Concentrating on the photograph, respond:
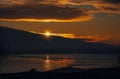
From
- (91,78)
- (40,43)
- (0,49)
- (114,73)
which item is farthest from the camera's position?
(40,43)

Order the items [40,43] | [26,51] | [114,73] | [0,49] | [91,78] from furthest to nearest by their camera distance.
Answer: [40,43] → [26,51] → [0,49] → [114,73] → [91,78]

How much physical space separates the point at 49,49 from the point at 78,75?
151171mm

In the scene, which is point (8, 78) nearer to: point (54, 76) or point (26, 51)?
point (54, 76)

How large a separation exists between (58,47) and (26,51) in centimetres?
1912

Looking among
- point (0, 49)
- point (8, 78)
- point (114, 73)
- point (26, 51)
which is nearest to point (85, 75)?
point (114, 73)

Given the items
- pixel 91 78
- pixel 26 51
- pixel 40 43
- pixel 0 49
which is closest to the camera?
pixel 91 78

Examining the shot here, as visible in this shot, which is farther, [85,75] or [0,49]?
[0,49]

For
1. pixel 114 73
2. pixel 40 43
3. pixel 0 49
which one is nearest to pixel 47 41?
pixel 40 43

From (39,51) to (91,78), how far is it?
15058cm

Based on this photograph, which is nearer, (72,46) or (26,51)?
(26,51)

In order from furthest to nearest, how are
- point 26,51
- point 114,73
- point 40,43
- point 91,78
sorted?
1. point 40,43
2. point 26,51
3. point 114,73
4. point 91,78

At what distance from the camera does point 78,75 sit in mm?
32312

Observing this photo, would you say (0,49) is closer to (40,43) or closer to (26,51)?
(26,51)

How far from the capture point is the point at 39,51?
180875 millimetres
